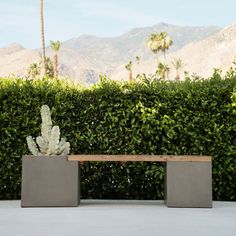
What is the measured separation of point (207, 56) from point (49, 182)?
75.2 m

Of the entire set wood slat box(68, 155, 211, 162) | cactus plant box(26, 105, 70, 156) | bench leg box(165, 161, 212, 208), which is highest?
cactus plant box(26, 105, 70, 156)

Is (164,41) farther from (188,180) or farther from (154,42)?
(188,180)

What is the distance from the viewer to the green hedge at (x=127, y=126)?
6.06 meters

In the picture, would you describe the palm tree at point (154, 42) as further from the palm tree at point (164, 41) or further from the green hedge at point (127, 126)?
the green hedge at point (127, 126)

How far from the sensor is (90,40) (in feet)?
399

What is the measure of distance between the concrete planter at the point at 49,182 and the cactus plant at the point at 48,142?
0.13 metres

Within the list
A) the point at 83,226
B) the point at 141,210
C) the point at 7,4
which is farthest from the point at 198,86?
the point at 7,4

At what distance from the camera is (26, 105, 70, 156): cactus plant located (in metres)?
5.39

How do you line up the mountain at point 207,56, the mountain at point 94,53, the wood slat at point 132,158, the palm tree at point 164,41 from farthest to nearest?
the mountain at point 94,53 < the mountain at point 207,56 < the palm tree at point 164,41 < the wood slat at point 132,158

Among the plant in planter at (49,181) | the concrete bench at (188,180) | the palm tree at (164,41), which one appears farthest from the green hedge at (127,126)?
the palm tree at (164,41)

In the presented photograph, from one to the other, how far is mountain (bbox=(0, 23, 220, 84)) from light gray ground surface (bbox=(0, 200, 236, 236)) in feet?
248

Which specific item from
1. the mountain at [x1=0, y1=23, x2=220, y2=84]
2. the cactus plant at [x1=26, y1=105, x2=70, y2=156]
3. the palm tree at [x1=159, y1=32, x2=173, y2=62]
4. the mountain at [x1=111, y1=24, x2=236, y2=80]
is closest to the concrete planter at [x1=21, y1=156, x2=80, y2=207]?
the cactus plant at [x1=26, y1=105, x2=70, y2=156]

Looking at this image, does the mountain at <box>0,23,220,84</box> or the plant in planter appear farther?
the mountain at <box>0,23,220,84</box>

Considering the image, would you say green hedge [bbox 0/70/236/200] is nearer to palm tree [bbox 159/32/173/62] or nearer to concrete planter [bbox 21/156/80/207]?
concrete planter [bbox 21/156/80/207]
